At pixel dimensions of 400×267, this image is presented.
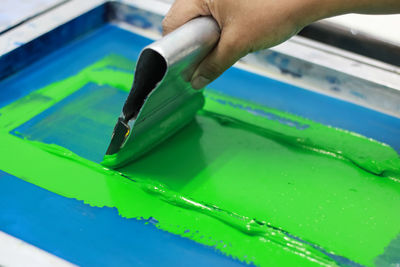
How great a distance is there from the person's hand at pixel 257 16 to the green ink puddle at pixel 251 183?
27 cm

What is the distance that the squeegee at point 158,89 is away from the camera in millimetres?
1117

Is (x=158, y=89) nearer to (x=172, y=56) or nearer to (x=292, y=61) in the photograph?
(x=172, y=56)

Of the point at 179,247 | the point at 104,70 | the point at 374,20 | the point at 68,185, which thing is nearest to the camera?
the point at 179,247

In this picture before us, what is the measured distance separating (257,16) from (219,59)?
14 centimetres

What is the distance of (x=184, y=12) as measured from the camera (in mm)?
1228

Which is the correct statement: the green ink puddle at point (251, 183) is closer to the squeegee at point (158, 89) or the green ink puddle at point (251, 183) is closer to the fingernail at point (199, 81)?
the squeegee at point (158, 89)

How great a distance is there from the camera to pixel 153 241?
3.64 feet

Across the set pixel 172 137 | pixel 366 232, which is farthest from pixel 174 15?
pixel 366 232

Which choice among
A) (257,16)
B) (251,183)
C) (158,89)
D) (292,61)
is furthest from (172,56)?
(292,61)

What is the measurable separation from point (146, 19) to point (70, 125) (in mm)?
615

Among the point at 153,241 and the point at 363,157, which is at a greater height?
the point at 363,157

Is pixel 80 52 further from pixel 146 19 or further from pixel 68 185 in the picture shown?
pixel 68 185

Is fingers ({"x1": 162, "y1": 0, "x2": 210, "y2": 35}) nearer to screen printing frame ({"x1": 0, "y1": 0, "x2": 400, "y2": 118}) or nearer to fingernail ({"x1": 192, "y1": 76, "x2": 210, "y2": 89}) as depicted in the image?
fingernail ({"x1": 192, "y1": 76, "x2": 210, "y2": 89})

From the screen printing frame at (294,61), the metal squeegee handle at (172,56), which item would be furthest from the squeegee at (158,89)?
the screen printing frame at (294,61)
